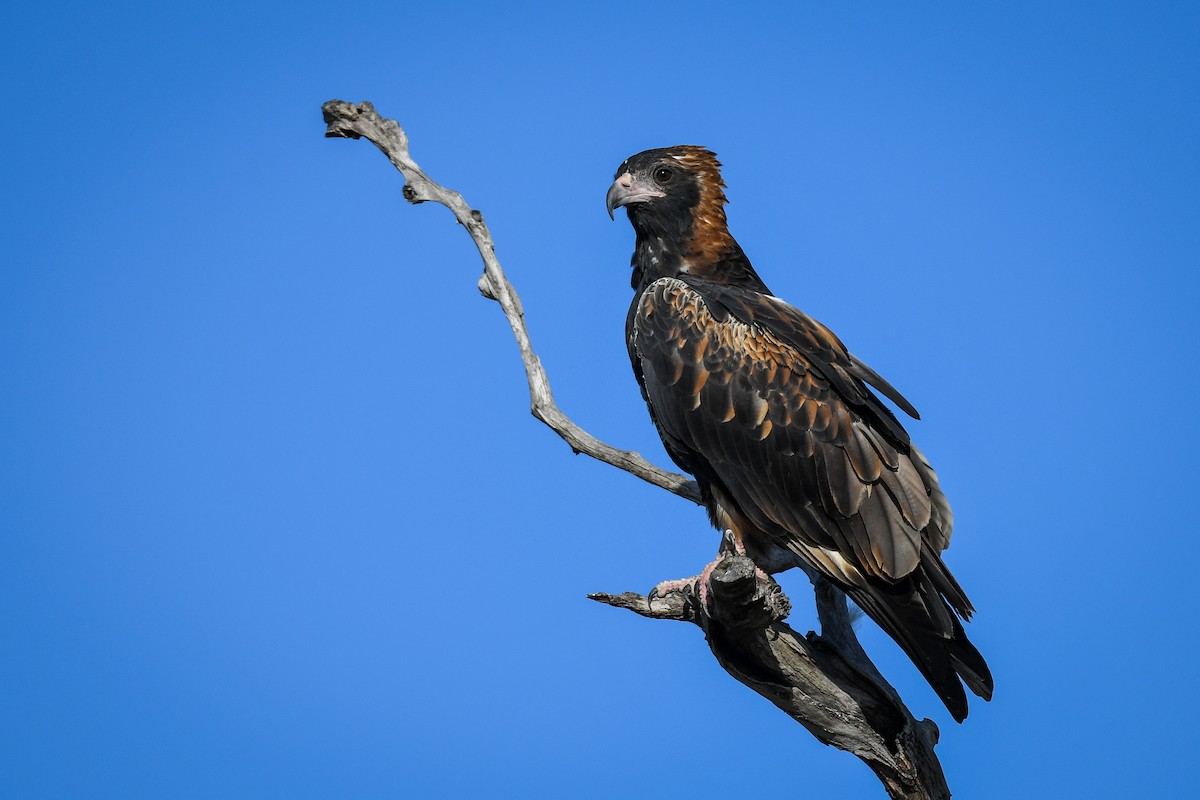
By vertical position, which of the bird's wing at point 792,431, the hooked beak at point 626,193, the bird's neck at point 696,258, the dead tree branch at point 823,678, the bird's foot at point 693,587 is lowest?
the dead tree branch at point 823,678

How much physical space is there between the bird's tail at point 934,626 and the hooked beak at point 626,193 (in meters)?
2.84

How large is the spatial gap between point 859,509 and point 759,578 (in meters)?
1.15

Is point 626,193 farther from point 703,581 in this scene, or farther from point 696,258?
point 703,581

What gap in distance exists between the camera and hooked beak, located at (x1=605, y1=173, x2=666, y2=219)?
7512 millimetres

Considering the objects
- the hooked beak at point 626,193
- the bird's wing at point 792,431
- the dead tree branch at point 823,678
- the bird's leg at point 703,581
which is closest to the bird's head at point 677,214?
the hooked beak at point 626,193

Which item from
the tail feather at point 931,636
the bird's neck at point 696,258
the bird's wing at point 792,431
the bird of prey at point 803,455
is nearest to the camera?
the tail feather at point 931,636

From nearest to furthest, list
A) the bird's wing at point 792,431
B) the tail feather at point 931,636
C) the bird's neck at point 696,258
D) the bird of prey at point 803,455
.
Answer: the tail feather at point 931,636 → the bird of prey at point 803,455 → the bird's wing at point 792,431 → the bird's neck at point 696,258

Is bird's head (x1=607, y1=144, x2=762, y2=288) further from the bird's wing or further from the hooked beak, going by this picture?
the bird's wing

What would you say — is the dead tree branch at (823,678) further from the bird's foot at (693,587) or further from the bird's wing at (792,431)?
the bird's wing at (792,431)

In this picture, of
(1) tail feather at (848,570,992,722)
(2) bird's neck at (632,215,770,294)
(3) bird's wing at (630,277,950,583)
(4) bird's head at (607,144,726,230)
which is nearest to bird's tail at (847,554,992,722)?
(1) tail feather at (848,570,992,722)

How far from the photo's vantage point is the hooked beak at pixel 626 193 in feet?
24.6

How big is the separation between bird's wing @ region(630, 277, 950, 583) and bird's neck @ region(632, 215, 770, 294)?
0.47 metres

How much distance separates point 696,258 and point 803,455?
1.66m

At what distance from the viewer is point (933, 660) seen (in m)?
5.73
